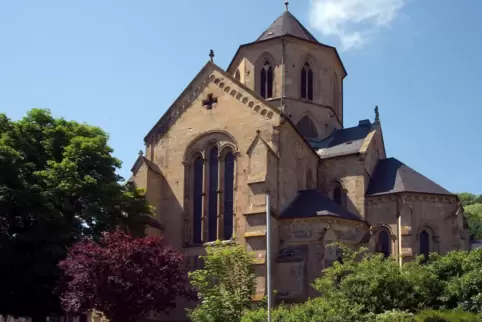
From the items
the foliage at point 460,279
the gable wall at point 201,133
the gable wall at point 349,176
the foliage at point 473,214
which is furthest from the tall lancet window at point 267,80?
the foliage at point 473,214

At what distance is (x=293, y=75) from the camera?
43812 millimetres

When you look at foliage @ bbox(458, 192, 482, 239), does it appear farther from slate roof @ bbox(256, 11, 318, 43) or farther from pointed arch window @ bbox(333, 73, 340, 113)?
slate roof @ bbox(256, 11, 318, 43)

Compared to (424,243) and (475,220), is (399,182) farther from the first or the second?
(475,220)

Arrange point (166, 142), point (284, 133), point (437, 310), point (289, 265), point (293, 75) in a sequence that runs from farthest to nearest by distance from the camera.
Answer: point (293, 75) → point (166, 142) → point (284, 133) → point (289, 265) → point (437, 310)

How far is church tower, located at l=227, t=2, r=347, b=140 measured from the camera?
43650mm

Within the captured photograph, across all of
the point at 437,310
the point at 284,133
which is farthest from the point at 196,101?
the point at 437,310

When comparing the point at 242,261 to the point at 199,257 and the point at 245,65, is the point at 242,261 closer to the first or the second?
the point at 199,257

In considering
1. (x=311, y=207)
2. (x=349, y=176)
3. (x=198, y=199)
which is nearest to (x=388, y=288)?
(x=311, y=207)

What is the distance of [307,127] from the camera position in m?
44.0

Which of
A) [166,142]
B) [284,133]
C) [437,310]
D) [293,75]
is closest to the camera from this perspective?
[437,310]

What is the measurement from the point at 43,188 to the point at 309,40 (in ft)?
71.3

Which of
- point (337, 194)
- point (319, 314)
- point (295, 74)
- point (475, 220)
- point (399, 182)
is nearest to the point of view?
point (319, 314)

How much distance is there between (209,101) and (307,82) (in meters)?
10.8

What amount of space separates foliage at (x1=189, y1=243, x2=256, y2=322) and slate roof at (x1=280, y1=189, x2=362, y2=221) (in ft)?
13.3
